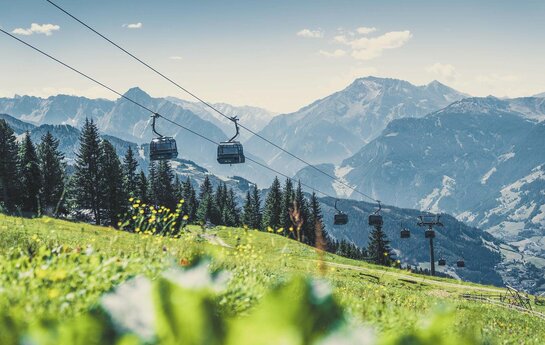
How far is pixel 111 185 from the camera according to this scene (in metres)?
83.9

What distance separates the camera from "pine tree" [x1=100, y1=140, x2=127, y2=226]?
274 feet

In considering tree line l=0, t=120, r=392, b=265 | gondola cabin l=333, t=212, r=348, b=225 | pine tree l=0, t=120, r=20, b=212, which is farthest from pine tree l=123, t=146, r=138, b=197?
gondola cabin l=333, t=212, r=348, b=225

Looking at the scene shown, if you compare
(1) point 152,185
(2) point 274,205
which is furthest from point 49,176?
(2) point 274,205

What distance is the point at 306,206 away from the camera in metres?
107

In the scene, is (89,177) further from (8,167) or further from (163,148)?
(163,148)

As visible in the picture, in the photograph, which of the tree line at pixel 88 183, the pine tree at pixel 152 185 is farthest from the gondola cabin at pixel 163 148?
the pine tree at pixel 152 185

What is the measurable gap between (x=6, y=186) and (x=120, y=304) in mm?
79158

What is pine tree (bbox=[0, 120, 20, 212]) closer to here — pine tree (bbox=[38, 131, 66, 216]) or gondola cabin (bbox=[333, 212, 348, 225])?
pine tree (bbox=[38, 131, 66, 216])

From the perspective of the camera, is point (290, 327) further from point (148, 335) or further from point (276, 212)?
point (276, 212)

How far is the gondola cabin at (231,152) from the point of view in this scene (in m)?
34.0

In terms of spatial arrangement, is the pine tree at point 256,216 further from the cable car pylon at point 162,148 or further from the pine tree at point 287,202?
the cable car pylon at point 162,148

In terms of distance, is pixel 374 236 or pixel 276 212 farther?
pixel 276 212

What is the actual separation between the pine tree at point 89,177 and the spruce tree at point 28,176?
23.9 feet

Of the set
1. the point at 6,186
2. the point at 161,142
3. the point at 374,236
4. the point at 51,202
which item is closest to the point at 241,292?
the point at 161,142
